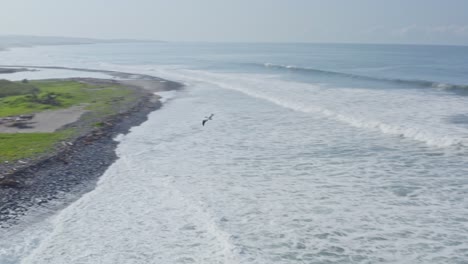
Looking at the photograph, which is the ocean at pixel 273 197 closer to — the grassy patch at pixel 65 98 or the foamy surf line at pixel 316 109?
the foamy surf line at pixel 316 109

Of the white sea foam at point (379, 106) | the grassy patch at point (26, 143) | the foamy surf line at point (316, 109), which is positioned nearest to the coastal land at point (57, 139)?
the grassy patch at point (26, 143)

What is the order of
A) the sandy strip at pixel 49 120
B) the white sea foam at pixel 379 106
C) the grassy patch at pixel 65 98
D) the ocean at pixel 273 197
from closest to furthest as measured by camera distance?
1. the ocean at pixel 273 197
2. the white sea foam at pixel 379 106
3. the sandy strip at pixel 49 120
4. the grassy patch at pixel 65 98

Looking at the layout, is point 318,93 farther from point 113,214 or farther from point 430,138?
point 113,214

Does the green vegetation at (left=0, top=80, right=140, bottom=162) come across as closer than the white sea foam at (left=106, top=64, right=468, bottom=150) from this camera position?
Yes

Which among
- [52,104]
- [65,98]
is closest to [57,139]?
[52,104]

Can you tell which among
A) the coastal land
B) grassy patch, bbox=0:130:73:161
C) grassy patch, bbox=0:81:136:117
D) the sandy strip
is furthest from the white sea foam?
grassy patch, bbox=0:130:73:161

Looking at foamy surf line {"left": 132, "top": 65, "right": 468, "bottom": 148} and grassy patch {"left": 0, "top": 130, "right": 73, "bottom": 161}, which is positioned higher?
foamy surf line {"left": 132, "top": 65, "right": 468, "bottom": 148}

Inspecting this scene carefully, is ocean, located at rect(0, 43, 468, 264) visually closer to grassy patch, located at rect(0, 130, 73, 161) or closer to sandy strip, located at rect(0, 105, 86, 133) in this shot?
grassy patch, located at rect(0, 130, 73, 161)

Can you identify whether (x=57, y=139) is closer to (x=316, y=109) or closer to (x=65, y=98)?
(x=65, y=98)
